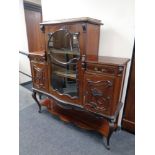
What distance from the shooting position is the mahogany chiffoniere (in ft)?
4.46

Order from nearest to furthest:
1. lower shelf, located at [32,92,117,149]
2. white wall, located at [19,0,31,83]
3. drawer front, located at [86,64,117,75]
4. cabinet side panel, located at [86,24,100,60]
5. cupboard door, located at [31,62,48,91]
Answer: drawer front, located at [86,64,117,75] → cabinet side panel, located at [86,24,100,60] → lower shelf, located at [32,92,117,149] → cupboard door, located at [31,62,48,91] → white wall, located at [19,0,31,83]

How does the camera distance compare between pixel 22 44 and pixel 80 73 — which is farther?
pixel 22 44

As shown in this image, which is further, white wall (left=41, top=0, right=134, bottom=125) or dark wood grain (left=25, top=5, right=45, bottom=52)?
dark wood grain (left=25, top=5, right=45, bottom=52)

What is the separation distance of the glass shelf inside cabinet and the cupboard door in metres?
0.11

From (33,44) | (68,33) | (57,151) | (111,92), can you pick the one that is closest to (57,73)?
(68,33)

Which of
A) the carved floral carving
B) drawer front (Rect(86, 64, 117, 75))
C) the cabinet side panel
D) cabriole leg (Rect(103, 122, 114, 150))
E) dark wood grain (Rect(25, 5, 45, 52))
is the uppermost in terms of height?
dark wood grain (Rect(25, 5, 45, 52))

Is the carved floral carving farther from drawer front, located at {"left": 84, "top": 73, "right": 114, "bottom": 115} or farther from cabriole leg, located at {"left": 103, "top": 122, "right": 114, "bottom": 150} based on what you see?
cabriole leg, located at {"left": 103, "top": 122, "right": 114, "bottom": 150}

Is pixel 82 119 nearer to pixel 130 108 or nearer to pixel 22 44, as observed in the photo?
pixel 130 108

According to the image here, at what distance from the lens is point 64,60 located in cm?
169

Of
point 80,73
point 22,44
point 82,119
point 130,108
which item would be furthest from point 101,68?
point 22,44

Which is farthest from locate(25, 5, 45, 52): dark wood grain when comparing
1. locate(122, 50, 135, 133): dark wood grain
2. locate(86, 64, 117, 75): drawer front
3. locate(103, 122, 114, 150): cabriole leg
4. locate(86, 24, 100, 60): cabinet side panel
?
locate(103, 122, 114, 150): cabriole leg

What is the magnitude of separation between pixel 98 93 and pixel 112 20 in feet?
2.88
